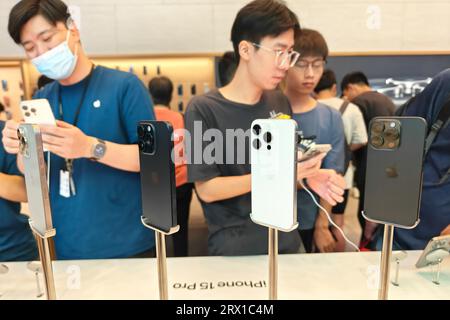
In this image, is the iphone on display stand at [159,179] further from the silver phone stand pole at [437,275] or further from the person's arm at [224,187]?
the silver phone stand pole at [437,275]

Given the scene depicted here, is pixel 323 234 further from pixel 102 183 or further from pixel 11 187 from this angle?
pixel 11 187

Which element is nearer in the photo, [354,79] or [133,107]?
[133,107]

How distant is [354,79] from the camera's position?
3.84 feet

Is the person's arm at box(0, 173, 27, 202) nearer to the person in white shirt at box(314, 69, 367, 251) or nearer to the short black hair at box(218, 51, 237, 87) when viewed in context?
the short black hair at box(218, 51, 237, 87)

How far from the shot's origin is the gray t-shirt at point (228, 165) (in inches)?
37.7

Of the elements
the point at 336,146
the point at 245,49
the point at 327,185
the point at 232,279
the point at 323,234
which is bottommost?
the point at 323,234

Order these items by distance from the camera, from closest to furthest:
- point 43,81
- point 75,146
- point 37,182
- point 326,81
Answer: point 37,182 → point 75,146 → point 43,81 → point 326,81

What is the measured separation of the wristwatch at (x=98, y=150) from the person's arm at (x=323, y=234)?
0.76 m

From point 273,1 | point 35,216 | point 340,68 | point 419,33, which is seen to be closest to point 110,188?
point 35,216

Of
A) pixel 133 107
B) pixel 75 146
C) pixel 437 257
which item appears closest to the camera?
pixel 437 257

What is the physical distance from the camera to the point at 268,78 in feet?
3.24

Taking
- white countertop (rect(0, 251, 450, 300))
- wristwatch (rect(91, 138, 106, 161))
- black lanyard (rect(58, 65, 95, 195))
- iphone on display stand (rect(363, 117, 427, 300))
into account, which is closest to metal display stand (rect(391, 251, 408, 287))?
white countertop (rect(0, 251, 450, 300))

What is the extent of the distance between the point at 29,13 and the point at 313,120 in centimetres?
88

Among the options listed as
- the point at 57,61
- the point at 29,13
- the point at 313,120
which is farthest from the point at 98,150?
the point at 313,120
